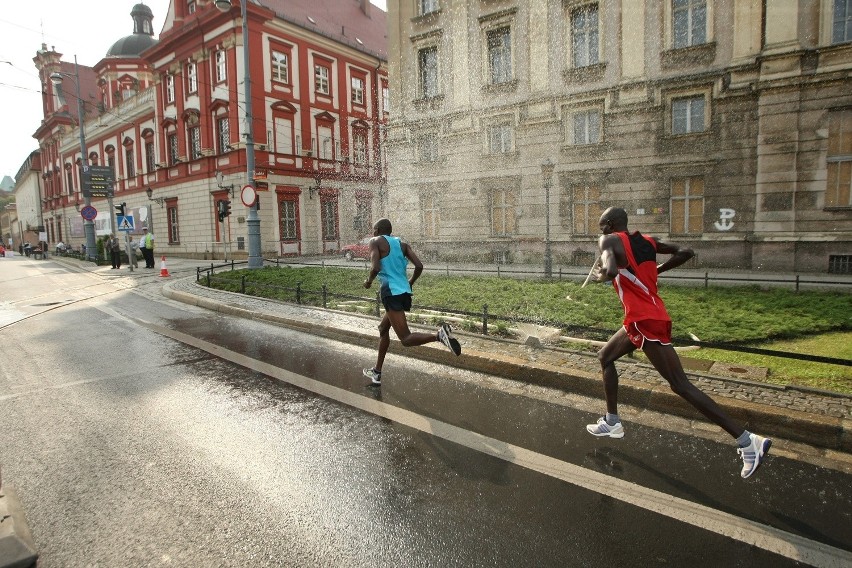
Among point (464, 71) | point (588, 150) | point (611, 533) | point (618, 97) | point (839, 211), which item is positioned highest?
point (464, 71)

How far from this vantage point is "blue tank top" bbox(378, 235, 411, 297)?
520 centimetres

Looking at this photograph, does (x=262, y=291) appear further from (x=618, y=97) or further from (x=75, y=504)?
(x=618, y=97)

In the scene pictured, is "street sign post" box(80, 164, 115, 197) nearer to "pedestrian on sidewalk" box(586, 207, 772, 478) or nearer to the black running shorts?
the black running shorts

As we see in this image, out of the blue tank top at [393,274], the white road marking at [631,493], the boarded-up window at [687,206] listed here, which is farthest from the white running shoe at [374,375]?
the boarded-up window at [687,206]

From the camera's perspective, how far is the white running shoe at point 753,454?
10.2 ft

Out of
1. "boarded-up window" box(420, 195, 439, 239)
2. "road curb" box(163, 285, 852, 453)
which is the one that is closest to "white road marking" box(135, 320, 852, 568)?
"road curb" box(163, 285, 852, 453)

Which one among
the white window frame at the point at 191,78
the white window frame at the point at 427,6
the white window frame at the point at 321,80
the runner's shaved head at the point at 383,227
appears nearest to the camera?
the runner's shaved head at the point at 383,227

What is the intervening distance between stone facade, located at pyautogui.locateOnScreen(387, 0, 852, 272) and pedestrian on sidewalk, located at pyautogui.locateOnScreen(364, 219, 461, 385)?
1062cm

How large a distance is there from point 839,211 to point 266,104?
2699 cm

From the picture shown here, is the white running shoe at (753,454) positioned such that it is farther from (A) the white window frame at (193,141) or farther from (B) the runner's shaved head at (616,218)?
(A) the white window frame at (193,141)

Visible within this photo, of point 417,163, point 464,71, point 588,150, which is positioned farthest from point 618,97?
point 417,163

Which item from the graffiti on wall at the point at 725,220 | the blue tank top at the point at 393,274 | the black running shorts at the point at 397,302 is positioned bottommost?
the black running shorts at the point at 397,302

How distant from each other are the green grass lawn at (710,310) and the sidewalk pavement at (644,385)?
51 cm

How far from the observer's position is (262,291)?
1227cm
